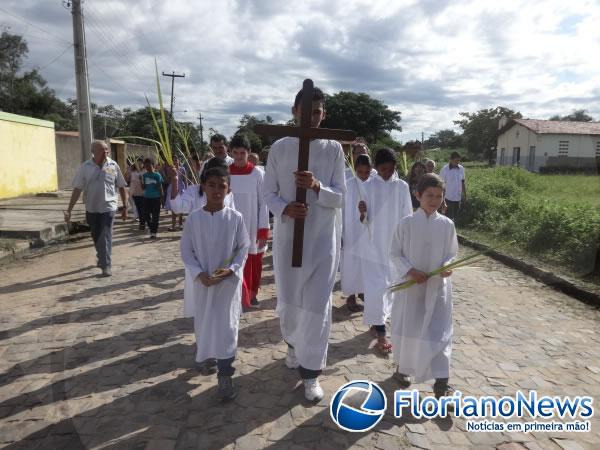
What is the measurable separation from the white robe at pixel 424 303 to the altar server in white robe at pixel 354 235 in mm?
1451

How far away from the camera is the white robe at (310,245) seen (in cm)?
342

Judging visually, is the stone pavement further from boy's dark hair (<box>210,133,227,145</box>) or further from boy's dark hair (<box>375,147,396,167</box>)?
boy's dark hair (<box>210,133,227,145</box>)

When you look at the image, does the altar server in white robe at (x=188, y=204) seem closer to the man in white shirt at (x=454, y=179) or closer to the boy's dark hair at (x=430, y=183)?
the boy's dark hair at (x=430, y=183)

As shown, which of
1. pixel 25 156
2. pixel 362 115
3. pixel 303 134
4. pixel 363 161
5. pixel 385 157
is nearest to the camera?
pixel 303 134

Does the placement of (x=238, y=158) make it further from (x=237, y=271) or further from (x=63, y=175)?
(x=63, y=175)

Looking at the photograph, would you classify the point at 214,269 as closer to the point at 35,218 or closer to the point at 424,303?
the point at 424,303

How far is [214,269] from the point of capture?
11.6ft

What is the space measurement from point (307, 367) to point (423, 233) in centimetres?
130

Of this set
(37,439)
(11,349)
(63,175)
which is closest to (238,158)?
(11,349)

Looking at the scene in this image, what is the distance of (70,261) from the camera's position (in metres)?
8.02

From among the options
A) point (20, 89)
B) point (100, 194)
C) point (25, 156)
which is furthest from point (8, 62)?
point (100, 194)

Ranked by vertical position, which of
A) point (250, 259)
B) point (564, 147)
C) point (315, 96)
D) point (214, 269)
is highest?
point (564, 147)

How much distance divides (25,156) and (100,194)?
1233cm

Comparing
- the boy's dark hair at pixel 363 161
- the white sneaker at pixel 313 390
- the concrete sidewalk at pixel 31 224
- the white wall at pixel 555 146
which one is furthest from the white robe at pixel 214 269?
the white wall at pixel 555 146
